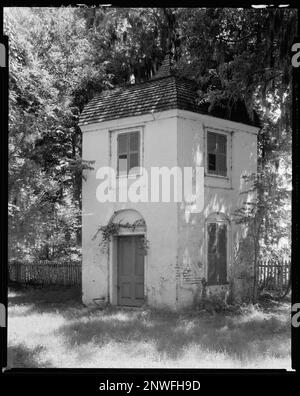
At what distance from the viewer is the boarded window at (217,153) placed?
14.8 meters

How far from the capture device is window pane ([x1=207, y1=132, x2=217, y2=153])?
14.8m

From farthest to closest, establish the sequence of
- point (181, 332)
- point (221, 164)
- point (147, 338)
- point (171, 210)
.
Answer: point (221, 164) → point (171, 210) → point (181, 332) → point (147, 338)

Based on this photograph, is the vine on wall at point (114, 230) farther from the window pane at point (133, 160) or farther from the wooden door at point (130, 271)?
the window pane at point (133, 160)

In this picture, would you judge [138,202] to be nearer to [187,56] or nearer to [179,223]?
[179,223]

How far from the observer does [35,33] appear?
15875 millimetres

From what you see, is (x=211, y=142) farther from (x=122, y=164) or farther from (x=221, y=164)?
(x=122, y=164)

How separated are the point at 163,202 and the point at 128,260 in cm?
213

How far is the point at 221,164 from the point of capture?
1513 centimetres

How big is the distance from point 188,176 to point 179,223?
1.31 meters

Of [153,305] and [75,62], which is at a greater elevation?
[75,62]

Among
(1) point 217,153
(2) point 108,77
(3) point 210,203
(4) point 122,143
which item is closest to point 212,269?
(3) point 210,203
